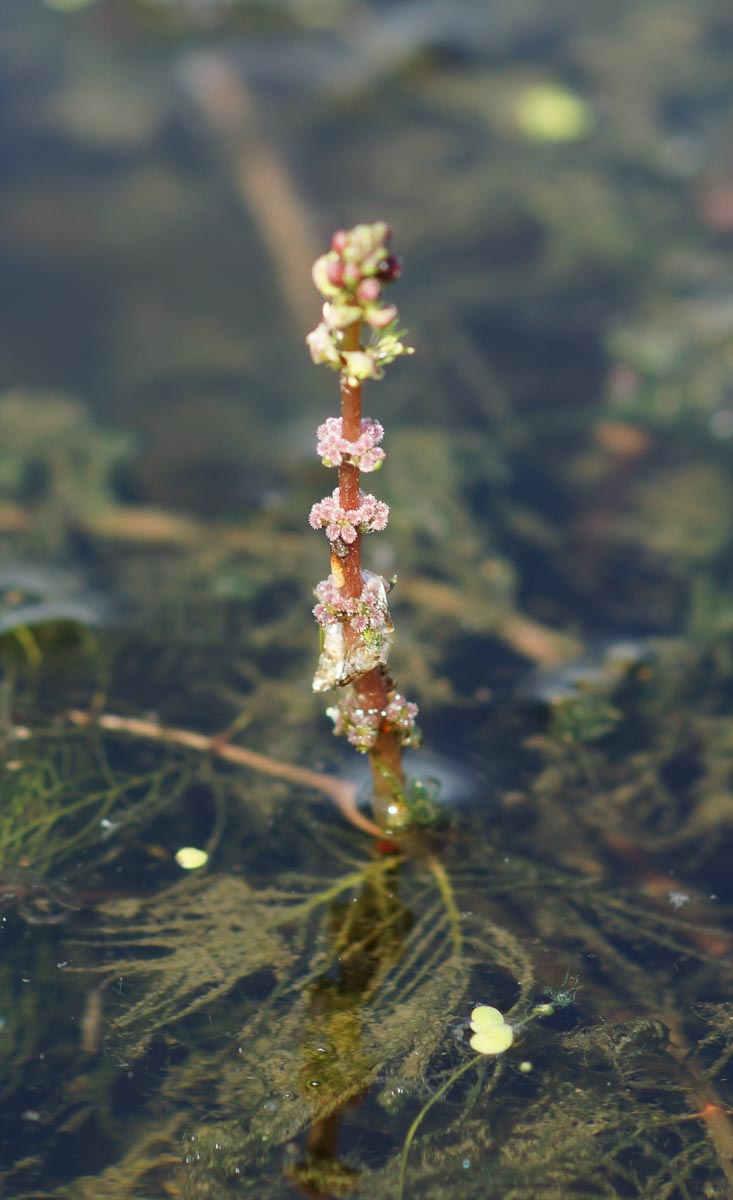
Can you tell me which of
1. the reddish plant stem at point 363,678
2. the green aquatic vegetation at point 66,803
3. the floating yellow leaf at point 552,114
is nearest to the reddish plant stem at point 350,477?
the reddish plant stem at point 363,678

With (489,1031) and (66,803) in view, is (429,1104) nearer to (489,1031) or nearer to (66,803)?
(489,1031)

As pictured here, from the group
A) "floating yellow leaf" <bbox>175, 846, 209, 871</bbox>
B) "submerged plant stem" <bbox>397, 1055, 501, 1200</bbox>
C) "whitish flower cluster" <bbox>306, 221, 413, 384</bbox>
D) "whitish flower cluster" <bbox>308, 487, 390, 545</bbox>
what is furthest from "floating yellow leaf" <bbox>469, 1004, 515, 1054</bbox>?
"whitish flower cluster" <bbox>306, 221, 413, 384</bbox>

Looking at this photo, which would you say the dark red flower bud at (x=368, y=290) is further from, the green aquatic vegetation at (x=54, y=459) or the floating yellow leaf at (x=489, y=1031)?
the green aquatic vegetation at (x=54, y=459)

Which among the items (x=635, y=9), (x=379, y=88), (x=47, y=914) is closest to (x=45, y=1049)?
(x=47, y=914)

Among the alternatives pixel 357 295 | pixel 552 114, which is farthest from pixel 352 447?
pixel 552 114

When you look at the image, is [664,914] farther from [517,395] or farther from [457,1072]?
[517,395]

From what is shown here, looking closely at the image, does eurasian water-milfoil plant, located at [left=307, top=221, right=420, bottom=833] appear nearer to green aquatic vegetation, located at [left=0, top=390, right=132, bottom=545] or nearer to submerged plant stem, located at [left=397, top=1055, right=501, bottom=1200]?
submerged plant stem, located at [left=397, top=1055, right=501, bottom=1200]
